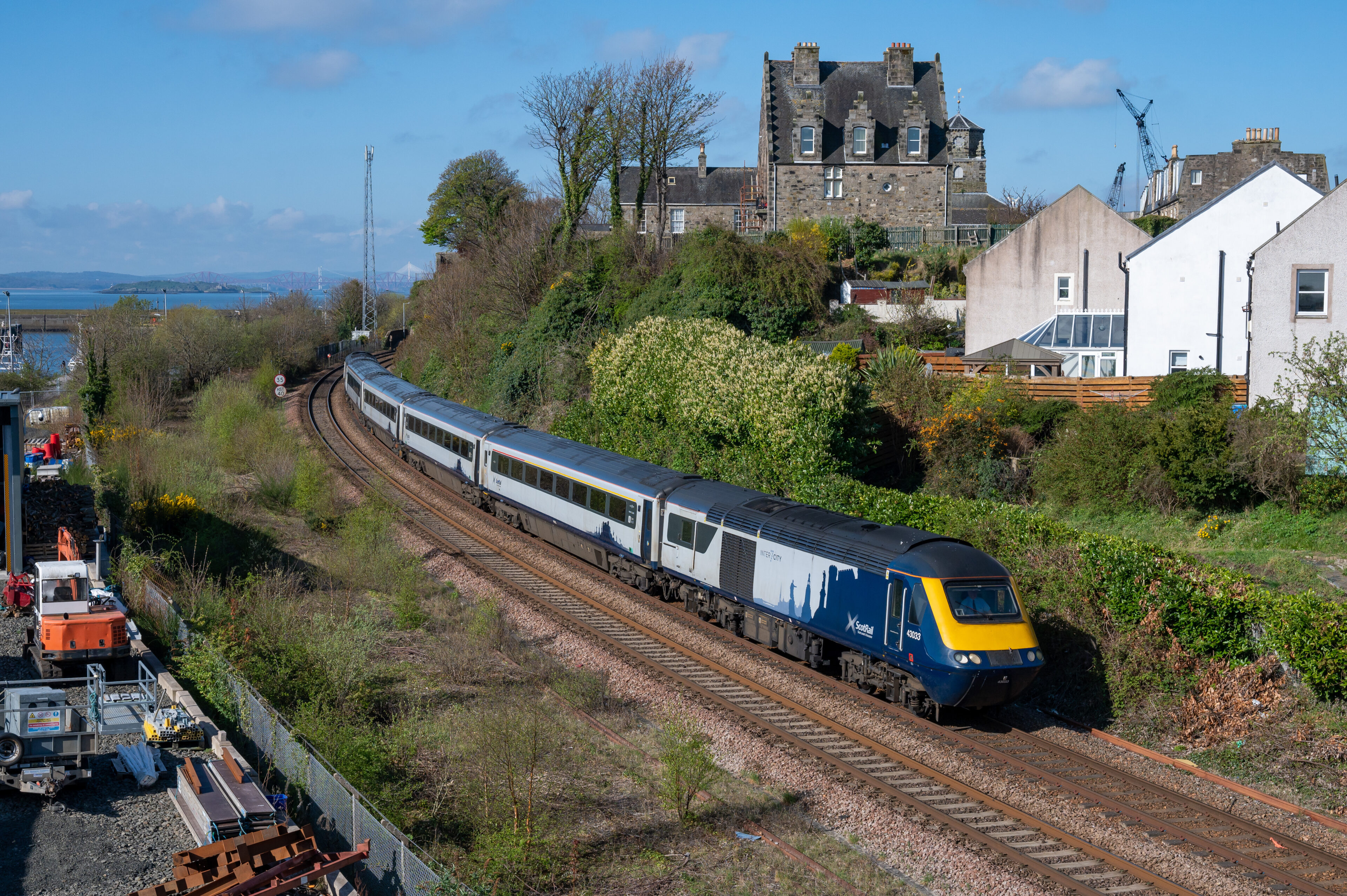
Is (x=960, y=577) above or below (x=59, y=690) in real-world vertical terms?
above

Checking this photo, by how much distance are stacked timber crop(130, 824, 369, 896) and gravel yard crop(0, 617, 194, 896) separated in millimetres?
899

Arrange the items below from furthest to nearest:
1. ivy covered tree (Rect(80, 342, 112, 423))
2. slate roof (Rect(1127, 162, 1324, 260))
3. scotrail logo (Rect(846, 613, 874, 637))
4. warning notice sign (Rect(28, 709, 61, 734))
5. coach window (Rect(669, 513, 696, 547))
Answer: ivy covered tree (Rect(80, 342, 112, 423)) → slate roof (Rect(1127, 162, 1324, 260)) → coach window (Rect(669, 513, 696, 547)) → scotrail logo (Rect(846, 613, 874, 637)) → warning notice sign (Rect(28, 709, 61, 734))

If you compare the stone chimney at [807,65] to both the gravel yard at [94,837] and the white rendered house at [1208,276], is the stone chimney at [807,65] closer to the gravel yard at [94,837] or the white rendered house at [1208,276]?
the white rendered house at [1208,276]

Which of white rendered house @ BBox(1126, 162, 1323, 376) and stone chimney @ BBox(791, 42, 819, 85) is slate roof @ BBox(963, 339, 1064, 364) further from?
stone chimney @ BBox(791, 42, 819, 85)

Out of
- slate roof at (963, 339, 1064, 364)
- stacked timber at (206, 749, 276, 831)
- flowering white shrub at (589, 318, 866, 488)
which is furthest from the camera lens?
slate roof at (963, 339, 1064, 364)

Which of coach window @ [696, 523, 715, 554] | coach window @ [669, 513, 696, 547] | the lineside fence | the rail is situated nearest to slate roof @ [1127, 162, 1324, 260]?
coach window @ [669, 513, 696, 547]

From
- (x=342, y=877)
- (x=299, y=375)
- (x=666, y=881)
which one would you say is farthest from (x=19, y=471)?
(x=299, y=375)

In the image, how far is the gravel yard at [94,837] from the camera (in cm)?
1012

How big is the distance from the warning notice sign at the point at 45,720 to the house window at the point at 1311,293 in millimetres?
25813

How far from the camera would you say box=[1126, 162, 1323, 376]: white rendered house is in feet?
92.8

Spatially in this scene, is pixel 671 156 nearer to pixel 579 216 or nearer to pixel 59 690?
pixel 579 216

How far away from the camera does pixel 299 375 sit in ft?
214

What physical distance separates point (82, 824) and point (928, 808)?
9551mm

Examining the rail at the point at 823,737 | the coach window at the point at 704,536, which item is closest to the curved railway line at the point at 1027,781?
the rail at the point at 823,737
